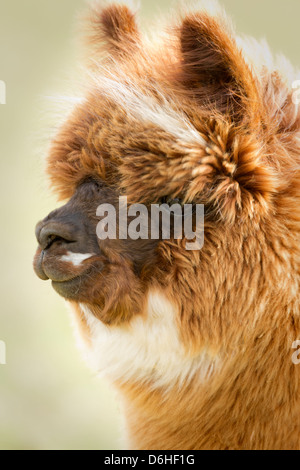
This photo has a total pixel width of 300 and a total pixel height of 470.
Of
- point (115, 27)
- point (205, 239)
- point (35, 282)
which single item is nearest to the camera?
point (205, 239)

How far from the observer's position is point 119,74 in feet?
7.12

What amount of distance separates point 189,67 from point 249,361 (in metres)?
0.92

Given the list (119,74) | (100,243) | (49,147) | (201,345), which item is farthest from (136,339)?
(119,74)

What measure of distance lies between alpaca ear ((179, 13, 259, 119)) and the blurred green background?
0.79 metres

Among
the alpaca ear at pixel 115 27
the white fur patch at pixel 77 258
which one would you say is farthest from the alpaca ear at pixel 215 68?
the white fur patch at pixel 77 258

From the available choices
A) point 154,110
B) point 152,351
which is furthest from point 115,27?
point 152,351

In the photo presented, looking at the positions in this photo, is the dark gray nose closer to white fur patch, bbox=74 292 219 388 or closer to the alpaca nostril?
the alpaca nostril

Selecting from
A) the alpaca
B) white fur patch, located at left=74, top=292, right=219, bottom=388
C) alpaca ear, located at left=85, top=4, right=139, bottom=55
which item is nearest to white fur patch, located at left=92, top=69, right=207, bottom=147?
the alpaca

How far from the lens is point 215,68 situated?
1931 millimetres

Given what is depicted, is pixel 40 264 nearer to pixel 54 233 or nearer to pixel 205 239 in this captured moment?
pixel 54 233

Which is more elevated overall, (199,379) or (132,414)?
(199,379)

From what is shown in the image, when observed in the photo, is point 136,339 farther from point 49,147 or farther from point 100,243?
point 49,147

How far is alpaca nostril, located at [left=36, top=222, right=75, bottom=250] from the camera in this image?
1936 millimetres

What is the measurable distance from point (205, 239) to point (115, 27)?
99 centimetres
